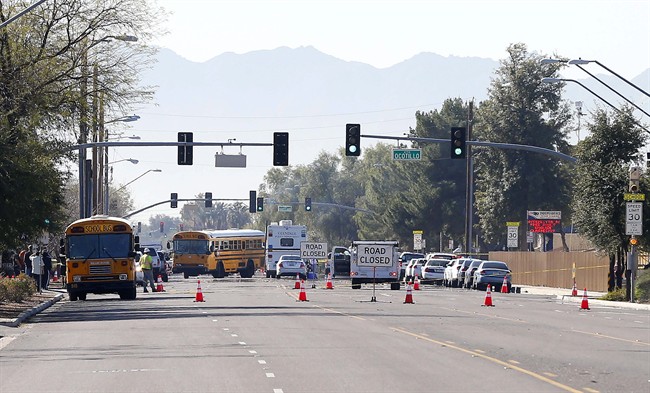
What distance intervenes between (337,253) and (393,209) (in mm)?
38692

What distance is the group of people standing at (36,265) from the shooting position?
5525 cm

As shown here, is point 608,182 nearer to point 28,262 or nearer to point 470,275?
point 470,275

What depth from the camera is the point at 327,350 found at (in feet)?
79.5

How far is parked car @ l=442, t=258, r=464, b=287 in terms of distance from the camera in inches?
2916

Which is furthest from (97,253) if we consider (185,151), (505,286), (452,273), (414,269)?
(414,269)

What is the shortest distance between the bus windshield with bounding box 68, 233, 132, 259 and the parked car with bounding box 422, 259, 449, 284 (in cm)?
3319

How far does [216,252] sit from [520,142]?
25.0 m

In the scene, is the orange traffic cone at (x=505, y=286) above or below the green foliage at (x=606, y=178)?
below

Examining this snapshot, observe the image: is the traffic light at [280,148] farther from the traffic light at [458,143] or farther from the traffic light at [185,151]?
the traffic light at [458,143]

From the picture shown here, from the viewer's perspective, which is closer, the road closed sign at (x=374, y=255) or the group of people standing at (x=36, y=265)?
the road closed sign at (x=374, y=255)

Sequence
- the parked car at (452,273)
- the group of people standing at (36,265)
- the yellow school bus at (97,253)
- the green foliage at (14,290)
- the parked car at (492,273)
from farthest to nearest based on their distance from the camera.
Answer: the parked car at (452,273), the parked car at (492,273), the group of people standing at (36,265), the yellow school bus at (97,253), the green foliage at (14,290)

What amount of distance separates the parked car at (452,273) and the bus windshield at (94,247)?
29.2 metres

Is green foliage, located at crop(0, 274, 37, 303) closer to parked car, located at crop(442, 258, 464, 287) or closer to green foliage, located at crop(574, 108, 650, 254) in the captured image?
green foliage, located at crop(574, 108, 650, 254)

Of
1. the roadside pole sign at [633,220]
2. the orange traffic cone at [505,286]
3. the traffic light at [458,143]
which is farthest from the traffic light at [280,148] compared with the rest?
the roadside pole sign at [633,220]
